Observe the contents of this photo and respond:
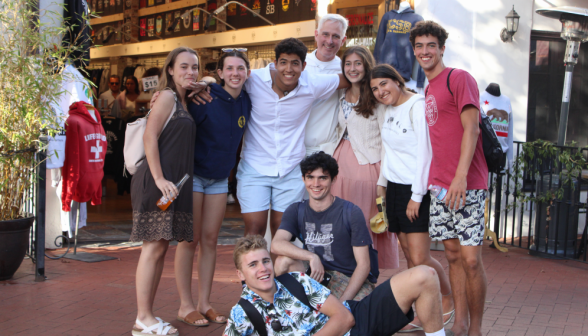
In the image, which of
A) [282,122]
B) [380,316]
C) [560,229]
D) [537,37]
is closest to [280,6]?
[537,37]

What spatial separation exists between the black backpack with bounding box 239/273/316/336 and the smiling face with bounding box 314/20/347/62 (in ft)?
7.01

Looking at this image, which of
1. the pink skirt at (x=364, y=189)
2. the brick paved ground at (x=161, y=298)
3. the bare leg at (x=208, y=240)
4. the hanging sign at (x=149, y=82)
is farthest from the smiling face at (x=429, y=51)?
the hanging sign at (x=149, y=82)

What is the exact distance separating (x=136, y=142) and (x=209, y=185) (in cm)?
63

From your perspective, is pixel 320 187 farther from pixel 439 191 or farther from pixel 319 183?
pixel 439 191

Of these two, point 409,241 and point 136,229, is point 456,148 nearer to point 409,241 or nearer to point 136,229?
point 409,241

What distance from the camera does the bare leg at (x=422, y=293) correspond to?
293 centimetres

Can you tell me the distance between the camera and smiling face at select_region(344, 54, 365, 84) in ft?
13.3

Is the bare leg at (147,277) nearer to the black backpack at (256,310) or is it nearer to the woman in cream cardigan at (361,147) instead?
the black backpack at (256,310)

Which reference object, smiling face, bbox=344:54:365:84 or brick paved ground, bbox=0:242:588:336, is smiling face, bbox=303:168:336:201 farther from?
brick paved ground, bbox=0:242:588:336

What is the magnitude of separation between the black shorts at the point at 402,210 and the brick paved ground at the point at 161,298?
3.25 ft

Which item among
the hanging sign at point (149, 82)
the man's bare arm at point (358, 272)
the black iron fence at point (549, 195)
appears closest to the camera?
the man's bare arm at point (358, 272)

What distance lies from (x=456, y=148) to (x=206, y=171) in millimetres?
1685

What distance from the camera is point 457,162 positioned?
354 centimetres

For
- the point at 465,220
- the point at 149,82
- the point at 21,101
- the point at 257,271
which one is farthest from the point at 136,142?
the point at 149,82
